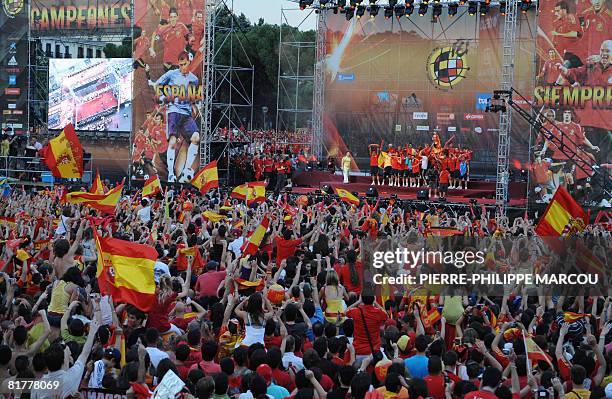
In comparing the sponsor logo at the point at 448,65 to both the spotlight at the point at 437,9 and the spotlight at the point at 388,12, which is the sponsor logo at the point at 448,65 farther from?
the spotlight at the point at 388,12

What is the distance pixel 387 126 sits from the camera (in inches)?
1139

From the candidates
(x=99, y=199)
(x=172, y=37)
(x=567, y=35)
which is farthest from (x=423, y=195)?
(x=99, y=199)

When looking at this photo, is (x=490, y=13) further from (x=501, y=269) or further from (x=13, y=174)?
(x=501, y=269)

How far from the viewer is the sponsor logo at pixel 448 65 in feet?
91.3

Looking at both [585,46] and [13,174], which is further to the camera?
[13,174]

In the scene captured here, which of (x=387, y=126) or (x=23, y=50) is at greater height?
(x=23, y=50)

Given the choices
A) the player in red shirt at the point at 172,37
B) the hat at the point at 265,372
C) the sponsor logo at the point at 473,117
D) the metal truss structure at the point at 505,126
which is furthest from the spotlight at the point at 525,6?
the hat at the point at 265,372

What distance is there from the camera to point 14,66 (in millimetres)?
30047

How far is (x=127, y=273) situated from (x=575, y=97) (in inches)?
682

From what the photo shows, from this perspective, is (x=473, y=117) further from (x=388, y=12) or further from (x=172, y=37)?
(x=172, y=37)

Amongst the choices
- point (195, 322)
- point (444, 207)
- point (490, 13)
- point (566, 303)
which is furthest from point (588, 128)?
point (195, 322)

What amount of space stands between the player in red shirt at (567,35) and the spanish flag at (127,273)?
17230 mm

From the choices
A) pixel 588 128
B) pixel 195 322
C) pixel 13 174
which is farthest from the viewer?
pixel 13 174

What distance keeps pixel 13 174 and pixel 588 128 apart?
52.7 ft
